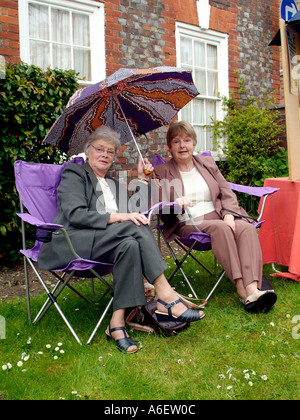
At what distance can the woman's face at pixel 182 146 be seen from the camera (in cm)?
323

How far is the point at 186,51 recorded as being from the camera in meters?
6.34

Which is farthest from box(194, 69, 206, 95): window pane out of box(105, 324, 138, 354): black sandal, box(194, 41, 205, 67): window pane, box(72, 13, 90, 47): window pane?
box(105, 324, 138, 354): black sandal

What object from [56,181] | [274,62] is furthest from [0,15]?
[274,62]

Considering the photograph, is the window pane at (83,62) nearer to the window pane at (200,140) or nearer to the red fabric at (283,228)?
the window pane at (200,140)

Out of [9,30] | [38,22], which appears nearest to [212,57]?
[38,22]

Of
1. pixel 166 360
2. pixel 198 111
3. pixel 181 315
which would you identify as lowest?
pixel 166 360

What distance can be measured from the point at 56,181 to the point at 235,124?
4224 mm

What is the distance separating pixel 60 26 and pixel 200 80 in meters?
2.44

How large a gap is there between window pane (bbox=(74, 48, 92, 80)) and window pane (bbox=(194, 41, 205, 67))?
6.38 ft

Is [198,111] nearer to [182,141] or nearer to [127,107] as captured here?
[182,141]

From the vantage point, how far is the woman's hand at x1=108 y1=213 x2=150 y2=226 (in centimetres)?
254
